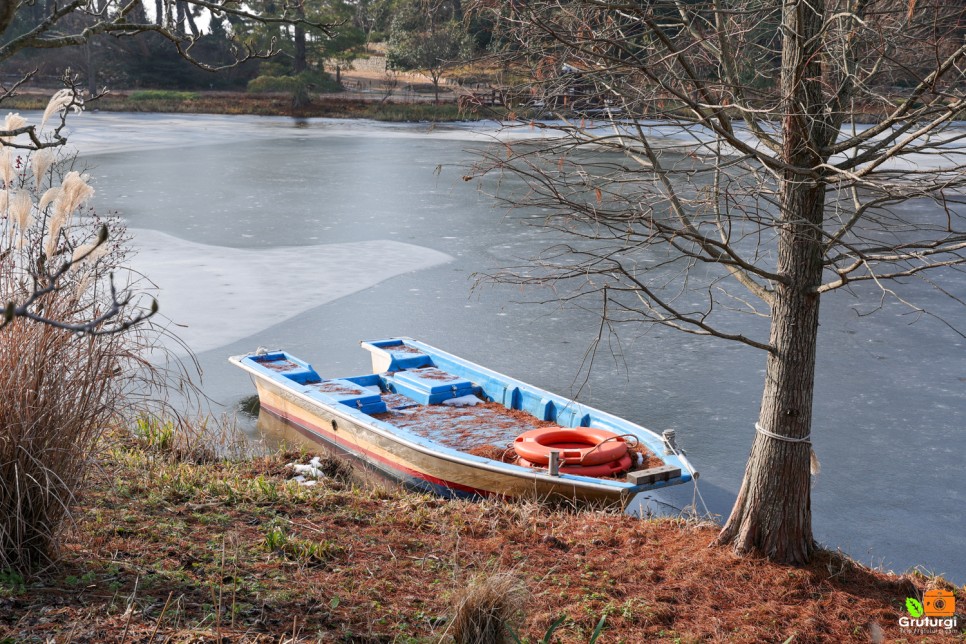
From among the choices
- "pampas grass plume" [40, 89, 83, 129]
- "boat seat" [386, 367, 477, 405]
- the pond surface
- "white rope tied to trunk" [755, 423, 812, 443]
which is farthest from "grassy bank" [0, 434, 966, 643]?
"boat seat" [386, 367, 477, 405]

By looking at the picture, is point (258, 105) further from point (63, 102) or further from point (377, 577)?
point (377, 577)

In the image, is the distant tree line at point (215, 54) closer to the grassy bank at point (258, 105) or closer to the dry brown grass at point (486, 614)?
the grassy bank at point (258, 105)

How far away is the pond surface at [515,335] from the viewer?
19.6 feet

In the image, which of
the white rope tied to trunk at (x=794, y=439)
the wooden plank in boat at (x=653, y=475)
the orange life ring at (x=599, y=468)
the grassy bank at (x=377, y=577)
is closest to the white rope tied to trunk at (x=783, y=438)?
the white rope tied to trunk at (x=794, y=439)

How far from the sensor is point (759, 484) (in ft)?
13.2

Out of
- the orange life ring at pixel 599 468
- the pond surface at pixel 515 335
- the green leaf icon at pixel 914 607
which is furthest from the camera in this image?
the pond surface at pixel 515 335

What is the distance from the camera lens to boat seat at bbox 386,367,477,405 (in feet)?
24.2

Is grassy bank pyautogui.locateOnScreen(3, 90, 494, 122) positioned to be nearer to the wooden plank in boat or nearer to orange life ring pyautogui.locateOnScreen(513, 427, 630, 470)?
→ orange life ring pyautogui.locateOnScreen(513, 427, 630, 470)

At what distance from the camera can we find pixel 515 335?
9125mm

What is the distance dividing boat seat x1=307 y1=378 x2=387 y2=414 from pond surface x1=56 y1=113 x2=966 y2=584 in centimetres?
80

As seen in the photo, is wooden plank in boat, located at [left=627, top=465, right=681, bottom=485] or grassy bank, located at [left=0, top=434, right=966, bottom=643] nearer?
grassy bank, located at [left=0, top=434, right=966, bottom=643]

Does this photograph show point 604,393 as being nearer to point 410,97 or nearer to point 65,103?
point 65,103

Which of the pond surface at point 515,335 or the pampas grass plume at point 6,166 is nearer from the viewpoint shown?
the pampas grass plume at point 6,166

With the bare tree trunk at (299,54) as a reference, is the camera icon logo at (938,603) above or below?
below
